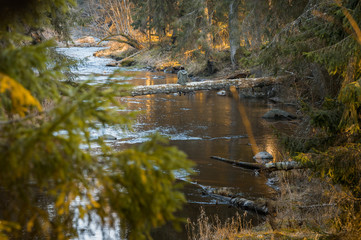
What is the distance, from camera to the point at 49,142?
91.0 inches

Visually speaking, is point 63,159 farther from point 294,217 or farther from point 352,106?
point 294,217

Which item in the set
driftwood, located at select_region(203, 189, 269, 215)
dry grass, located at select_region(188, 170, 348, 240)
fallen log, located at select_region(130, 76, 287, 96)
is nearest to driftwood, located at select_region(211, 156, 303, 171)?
dry grass, located at select_region(188, 170, 348, 240)

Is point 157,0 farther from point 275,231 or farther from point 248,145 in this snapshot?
point 275,231

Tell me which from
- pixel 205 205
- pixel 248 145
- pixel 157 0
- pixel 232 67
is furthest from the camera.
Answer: pixel 232 67

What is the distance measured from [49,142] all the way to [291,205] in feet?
22.3

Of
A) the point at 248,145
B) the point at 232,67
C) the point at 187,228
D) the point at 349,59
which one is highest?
the point at 232,67

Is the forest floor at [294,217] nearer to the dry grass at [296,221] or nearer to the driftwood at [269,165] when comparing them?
the dry grass at [296,221]

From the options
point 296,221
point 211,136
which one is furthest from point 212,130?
point 296,221

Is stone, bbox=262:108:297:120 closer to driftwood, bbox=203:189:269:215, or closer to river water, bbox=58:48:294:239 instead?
river water, bbox=58:48:294:239

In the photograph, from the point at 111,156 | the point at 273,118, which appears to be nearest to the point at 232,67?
the point at 273,118

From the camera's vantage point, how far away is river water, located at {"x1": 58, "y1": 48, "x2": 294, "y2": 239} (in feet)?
32.4

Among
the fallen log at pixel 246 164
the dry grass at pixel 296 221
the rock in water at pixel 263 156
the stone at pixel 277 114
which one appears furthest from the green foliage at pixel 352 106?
the stone at pixel 277 114

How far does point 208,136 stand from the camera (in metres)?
16.2

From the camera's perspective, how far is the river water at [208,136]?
989 cm
